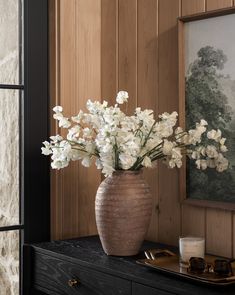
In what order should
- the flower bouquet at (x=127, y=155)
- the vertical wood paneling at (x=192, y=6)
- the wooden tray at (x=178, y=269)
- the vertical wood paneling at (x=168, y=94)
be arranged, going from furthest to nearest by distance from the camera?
1. the vertical wood paneling at (x=168, y=94)
2. the vertical wood paneling at (x=192, y=6)
3. the flower bouquet at (x=127, y=155)
4. the wooden tray at (x=178, y=269)

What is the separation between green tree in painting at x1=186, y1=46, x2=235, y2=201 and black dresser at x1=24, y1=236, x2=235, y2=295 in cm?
32

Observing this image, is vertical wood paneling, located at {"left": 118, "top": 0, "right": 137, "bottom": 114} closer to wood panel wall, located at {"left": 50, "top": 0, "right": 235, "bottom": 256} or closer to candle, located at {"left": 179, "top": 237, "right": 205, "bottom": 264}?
wood panel wall, located at {"left": 50, "top": 0, "right": 235, "bottom": 256}

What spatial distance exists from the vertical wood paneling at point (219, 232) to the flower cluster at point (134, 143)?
0.20 m

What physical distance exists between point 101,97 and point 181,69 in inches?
19.0

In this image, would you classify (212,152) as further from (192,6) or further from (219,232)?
(192,6)

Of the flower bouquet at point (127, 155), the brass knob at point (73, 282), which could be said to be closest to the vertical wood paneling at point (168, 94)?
the flower bouquet at point (127, 155)

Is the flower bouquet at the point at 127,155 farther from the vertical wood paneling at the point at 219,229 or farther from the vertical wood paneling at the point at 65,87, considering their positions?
the vertical wood paneling at the point at 65,87

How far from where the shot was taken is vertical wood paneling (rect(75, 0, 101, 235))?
2.68 m

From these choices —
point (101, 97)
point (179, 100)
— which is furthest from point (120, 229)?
point (101, 97)

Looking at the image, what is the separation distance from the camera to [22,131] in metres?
2.61

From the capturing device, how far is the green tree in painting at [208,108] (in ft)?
7.32

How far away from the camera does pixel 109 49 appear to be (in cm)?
273

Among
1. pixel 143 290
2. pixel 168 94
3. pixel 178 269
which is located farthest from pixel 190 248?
pixel 168 94

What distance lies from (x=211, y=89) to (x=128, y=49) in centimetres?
53
